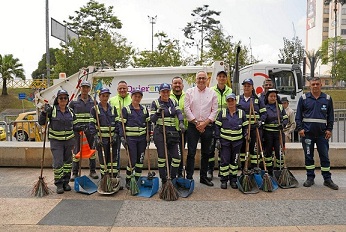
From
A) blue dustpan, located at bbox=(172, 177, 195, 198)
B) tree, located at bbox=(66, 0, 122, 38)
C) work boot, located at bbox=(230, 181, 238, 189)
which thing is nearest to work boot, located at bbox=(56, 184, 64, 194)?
blue dustpan, located at bbox=(172, 177, 195, 198)

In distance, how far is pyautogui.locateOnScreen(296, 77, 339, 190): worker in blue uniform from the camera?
19.6ft

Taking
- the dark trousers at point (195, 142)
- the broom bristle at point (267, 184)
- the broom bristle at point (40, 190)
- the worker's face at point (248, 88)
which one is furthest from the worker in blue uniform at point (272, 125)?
the broom bristle at point (40, 190)

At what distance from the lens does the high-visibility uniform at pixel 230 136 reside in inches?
229

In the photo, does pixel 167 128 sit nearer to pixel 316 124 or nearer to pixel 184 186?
pixel 184 186

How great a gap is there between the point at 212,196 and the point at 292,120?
335 centimetres

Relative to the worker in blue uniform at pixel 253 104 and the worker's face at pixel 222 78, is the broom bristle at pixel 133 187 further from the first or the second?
the worker's face at pixel 222 78

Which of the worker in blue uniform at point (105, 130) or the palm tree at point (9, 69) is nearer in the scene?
the worker in blue uniform at point (105, 130)

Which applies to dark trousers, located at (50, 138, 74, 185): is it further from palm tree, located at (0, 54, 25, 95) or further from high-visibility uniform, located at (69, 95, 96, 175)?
palm tree, located at (0, 54, 25, 95)

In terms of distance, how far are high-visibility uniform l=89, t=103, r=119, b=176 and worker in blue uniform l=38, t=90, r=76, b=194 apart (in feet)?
1.36

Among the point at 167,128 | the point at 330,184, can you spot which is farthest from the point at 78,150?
the point at 330,184

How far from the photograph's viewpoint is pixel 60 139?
5.72 metres

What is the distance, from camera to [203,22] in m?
40.0

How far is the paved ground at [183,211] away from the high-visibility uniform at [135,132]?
61 centimetres

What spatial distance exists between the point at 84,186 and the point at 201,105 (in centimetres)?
242
